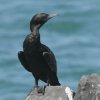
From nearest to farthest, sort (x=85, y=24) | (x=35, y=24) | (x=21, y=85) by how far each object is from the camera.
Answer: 1. (x=35, y=24)
2. (x=21, y=85)
3. (x=85, y=24)

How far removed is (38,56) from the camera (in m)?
14.4

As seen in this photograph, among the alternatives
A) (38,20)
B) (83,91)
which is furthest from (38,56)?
(83,91)

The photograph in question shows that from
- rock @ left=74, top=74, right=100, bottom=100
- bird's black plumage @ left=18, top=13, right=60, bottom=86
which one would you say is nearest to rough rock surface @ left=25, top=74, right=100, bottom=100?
rock @ left=74, top=74, right=100, bottom=100

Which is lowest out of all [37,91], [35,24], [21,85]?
[21,85]

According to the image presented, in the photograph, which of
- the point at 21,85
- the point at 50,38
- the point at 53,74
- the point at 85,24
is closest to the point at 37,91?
the point at 53,74

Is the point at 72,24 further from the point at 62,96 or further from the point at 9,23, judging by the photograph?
the point at 62,96

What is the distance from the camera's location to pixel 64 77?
1070 inches

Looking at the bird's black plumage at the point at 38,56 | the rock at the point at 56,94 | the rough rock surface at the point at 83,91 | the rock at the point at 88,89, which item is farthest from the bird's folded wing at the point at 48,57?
the rock at the point at 88,89

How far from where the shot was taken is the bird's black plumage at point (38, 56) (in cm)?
1416

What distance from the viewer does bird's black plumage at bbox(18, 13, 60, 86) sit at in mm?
14164

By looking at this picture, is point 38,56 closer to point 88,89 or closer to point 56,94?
point 56,94

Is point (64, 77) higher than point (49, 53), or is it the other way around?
point (49, 53)

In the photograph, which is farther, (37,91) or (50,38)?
(50,38)

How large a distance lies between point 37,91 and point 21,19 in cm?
2083
